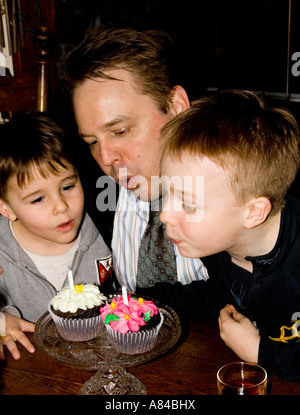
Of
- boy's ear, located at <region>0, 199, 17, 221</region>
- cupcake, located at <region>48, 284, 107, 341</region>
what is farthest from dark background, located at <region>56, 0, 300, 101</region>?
cupcake, located at <region>48, 284, 107, 341</region>

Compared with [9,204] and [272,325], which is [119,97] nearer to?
[9,204]

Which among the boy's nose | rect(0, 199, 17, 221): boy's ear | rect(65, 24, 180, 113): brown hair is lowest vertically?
rect(0, 199, 17, 221): boy's ear

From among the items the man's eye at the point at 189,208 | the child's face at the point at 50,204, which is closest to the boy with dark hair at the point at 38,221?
the child's face at the point at 50,204

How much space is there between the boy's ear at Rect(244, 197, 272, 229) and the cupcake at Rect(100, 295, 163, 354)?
0.43m

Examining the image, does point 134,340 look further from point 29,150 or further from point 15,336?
point 29,150

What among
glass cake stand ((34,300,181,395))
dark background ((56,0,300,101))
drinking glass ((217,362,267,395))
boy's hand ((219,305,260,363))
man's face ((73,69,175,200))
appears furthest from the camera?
dark background ((56,0,300,101))

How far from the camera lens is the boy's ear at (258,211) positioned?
1.40 meters

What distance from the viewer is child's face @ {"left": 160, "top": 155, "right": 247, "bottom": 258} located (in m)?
1.36

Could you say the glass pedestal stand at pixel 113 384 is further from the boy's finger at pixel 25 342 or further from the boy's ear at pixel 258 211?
the boy's ear at pixel 258 211

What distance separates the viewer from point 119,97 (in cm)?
183

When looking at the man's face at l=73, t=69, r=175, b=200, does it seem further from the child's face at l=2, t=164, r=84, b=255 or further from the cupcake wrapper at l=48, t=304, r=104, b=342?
the cupcake wrapper at l=48, t=304, r=104, b=342

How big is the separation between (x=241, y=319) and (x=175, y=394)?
36 cm

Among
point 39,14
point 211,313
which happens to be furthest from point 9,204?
point 39,14

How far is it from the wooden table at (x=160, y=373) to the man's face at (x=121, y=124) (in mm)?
833
